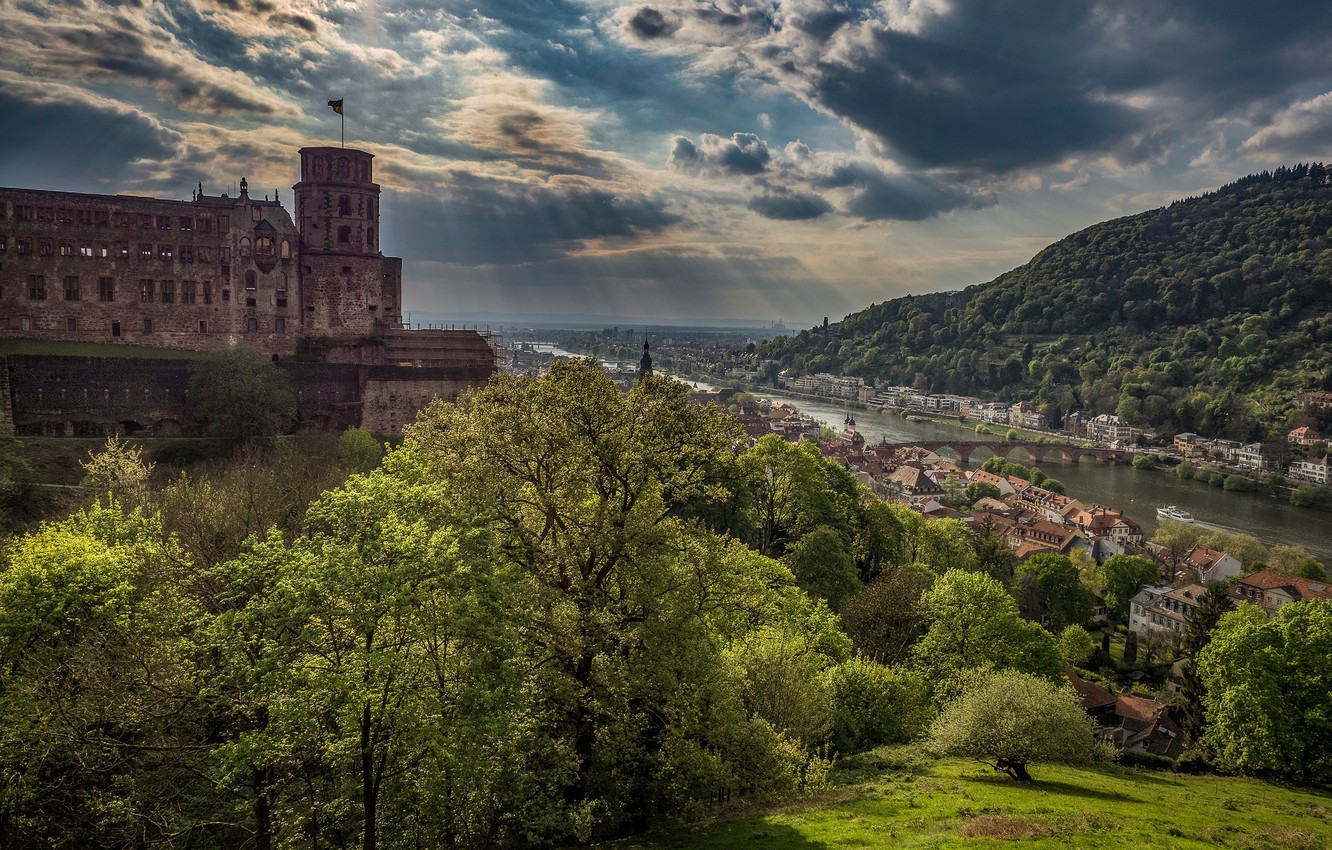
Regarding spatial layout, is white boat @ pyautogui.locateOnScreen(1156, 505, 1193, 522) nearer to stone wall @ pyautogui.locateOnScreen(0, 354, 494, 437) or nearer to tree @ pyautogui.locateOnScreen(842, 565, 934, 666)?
tree @ pyautogui.locateOnScreen(842, 565, 934, 666)

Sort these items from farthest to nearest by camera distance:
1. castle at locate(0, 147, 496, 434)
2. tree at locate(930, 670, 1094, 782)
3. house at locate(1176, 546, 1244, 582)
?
house at locate(1176, 546, 1244, 582), castle at locate(0, 147, 496, 434), tree at locate(930, 670, 1094, 782)

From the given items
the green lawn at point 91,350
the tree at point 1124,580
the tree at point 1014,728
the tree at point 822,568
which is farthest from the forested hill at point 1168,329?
the green lawn at point 91,350

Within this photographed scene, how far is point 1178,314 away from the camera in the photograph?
154 m

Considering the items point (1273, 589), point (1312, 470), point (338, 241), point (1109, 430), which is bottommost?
point (1273, 589)

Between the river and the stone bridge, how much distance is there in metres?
1.71

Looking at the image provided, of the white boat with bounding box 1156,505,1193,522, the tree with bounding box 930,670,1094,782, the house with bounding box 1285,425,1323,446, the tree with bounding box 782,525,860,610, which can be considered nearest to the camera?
the tree with bounding box 930,670,1094,782

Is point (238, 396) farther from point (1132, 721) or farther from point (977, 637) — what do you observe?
point (1132, 721)

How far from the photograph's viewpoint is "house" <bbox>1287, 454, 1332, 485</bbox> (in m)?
84.1

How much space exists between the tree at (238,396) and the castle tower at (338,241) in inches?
313

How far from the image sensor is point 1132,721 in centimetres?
3111

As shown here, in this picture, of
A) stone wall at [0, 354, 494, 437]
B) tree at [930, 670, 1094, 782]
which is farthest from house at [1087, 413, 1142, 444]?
tree at [930, 670, 1094, 782]

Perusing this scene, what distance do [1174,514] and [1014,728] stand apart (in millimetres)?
65549

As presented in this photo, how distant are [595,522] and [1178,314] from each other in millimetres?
178353

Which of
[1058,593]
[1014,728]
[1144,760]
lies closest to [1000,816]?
[1014,728]
